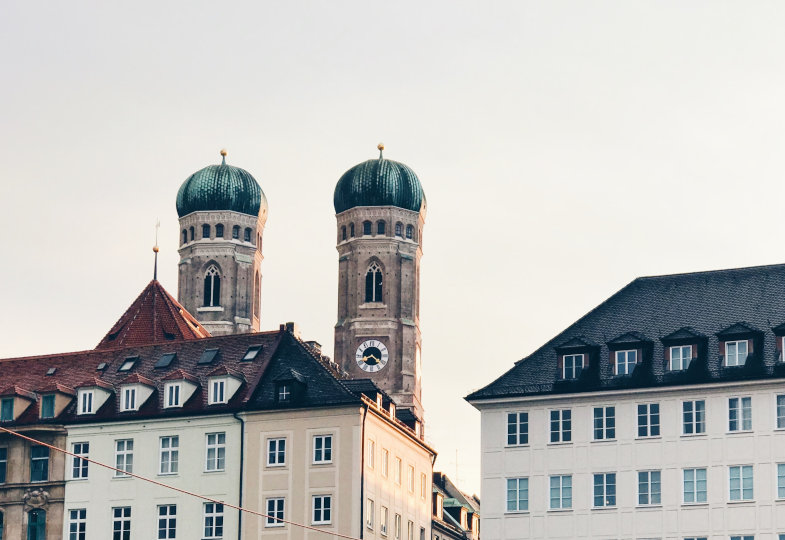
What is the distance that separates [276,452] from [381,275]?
97.6m

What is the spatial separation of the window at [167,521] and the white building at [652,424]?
14883mm

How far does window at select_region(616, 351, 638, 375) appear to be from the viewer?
3529 inches

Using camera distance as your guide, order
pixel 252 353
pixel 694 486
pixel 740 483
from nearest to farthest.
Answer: pixel 740 483
pixel 694 486
pixel 252 353

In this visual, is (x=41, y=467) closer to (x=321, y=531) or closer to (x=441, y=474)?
(x=321, y=531)

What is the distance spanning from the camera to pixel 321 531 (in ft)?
303

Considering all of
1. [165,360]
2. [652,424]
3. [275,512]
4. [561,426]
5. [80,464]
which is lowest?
[275,512]

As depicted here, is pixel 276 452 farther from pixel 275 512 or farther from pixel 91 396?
pixel 91 396

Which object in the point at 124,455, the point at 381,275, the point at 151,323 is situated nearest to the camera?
the point at 124,455

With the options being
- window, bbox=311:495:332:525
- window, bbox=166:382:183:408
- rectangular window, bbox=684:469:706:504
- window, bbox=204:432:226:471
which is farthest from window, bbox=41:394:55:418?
rectangular window, bbox=684:469:706:504

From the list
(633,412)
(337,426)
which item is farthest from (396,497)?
(633,412)

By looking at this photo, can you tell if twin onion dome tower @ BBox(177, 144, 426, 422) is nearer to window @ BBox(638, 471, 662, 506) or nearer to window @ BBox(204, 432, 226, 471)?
window @ BBox(204, 432, 226, 471)

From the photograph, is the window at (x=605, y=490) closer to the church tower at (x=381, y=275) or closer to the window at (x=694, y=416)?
the window at (x=694, y=416)

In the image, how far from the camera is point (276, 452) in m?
95.1

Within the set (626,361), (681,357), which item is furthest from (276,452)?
(681,357)
